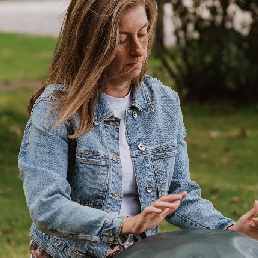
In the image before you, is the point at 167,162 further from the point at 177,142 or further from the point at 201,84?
the point at 201,84

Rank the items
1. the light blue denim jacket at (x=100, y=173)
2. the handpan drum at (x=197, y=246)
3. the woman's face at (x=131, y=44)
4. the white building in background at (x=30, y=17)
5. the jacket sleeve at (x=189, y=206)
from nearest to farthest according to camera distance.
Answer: the handpan drum at (x=197, y=246)
the light blue denim jacket at (x=100, y=173)
the woman's face at (x=131, y=44)
the jacket sleeve at (x=189, y=206)
the white building in background at (x=30, y=17)

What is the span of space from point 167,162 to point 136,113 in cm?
23

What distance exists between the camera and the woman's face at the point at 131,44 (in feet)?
8.65

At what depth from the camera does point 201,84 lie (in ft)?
30.8

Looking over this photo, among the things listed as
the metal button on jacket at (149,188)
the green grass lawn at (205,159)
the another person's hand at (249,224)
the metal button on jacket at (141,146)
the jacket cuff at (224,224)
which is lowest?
the green grass lawn at (205,159)

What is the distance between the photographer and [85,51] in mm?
2717

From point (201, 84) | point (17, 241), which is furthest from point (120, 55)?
point (201, 84)

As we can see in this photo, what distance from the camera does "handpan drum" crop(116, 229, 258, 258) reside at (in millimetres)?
2229

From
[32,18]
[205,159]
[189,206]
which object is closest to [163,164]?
[189,206]

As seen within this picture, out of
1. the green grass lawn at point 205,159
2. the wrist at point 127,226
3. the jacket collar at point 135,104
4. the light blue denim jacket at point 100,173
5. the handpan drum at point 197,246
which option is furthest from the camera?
the green grass lawn at point 205,159

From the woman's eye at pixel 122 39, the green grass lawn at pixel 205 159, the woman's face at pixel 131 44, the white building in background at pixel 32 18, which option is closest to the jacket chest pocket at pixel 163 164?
the woman's face at pixel 131 44

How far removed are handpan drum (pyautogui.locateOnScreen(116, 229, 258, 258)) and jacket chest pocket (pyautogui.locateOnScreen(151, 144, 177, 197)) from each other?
41cm

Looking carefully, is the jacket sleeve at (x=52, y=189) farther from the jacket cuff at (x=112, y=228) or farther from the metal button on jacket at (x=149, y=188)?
the metal button on jacket at (x=149, y=188)

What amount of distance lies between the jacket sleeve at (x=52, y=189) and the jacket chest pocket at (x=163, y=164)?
14.4 inches
